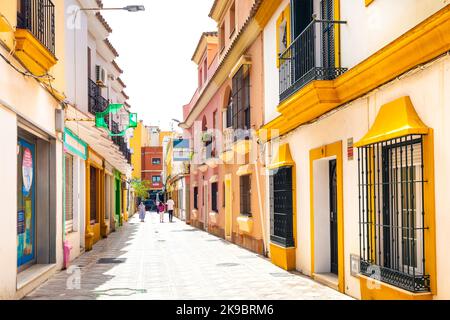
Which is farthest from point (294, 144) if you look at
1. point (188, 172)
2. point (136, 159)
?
point (136, 159)

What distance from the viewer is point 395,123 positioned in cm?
697

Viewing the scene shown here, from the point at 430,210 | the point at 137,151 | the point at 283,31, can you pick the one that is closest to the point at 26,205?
the point at 283,31

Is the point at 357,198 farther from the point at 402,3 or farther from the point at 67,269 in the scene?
the point at 67,269

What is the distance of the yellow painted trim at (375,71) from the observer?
609 centimetres

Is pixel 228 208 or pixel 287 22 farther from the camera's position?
pixel 228 208

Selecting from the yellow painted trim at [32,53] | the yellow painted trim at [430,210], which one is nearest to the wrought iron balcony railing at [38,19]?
the yellow painted trim at [32,53]

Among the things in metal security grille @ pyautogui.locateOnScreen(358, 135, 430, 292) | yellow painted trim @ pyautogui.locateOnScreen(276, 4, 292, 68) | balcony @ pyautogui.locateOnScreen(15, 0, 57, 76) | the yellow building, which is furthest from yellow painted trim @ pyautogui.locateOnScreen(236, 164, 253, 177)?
the yellow building

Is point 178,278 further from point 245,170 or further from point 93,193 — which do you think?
point 93,193

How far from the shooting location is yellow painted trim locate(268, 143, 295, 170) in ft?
40.6

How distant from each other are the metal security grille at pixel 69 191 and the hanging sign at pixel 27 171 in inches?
142

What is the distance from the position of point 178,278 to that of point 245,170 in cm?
631

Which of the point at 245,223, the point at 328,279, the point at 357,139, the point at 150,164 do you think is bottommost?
the point at 328,279

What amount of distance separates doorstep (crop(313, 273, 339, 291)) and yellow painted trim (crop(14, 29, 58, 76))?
609 centimetres

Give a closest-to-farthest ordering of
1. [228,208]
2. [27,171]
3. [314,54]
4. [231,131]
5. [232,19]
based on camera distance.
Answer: [314,54] → [27,171] → [231,131] → [232,19] → [228,208]
